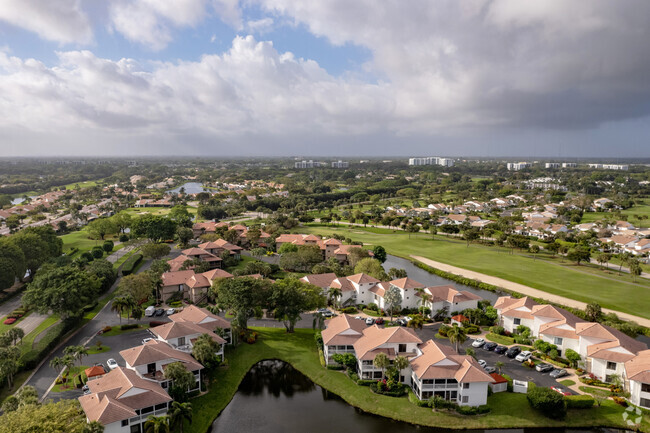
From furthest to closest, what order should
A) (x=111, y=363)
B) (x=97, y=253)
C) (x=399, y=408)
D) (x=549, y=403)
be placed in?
1. (x=97, y=253)
2. (x=111, y=363)
3. (x=399, y=408)
4. (x=549, y=403)

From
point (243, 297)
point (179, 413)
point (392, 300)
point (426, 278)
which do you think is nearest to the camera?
point (179, 413)

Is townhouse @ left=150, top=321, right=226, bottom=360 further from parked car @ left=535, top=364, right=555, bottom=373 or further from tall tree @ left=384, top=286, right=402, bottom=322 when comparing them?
parked car @ left=535, top=364, right=555, bottom=373

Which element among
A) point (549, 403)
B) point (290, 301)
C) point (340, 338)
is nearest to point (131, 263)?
point (290, 301)

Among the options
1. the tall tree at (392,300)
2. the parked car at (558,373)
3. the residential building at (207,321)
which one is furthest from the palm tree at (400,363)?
the residential building at (207,321)

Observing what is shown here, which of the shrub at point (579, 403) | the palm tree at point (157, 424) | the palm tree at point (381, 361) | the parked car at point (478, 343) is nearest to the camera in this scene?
the palm tree at point (157, 424)

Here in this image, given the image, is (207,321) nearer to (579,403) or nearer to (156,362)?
(156,362)

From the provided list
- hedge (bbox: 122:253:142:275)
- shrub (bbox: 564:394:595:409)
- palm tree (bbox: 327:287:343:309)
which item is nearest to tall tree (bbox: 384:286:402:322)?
palm tree (bbox: 327:287:343:309)

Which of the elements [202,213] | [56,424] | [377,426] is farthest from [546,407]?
[202,213]

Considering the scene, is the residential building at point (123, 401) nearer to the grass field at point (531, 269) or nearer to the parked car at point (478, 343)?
the parked car at point (478, 343)
